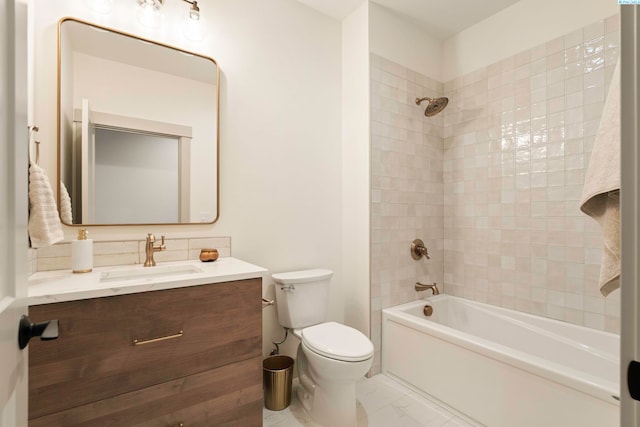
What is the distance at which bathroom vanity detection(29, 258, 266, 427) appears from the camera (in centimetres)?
101

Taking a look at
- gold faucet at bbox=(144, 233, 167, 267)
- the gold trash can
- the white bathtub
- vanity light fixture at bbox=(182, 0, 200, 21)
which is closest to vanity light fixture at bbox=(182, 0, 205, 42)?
vanity light fixture at bbox=(182, 0, 200, 21)

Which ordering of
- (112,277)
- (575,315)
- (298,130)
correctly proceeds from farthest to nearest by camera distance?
(298,130), (575,315), (112,277)

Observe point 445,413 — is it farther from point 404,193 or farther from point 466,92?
point 466,92

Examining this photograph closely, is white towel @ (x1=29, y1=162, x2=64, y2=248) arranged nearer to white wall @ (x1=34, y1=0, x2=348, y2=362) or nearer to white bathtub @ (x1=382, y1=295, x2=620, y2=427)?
white wall @ (x1=34, y1=0, x2=348, y2=362)

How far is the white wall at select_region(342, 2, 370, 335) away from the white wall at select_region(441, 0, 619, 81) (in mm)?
926

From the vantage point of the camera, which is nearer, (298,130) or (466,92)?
(298,130)

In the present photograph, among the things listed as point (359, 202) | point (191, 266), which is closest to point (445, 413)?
point (359, 202)

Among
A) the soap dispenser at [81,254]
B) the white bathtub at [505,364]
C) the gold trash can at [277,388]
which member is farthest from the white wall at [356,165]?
the soap dispenser at [81,254]

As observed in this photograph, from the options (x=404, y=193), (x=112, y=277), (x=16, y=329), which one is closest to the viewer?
(x=16, y=329)

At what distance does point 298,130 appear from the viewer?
7.09ft

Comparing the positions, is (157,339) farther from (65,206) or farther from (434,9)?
(434,9)

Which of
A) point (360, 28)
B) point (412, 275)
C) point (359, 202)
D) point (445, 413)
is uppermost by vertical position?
point (360, 28)
